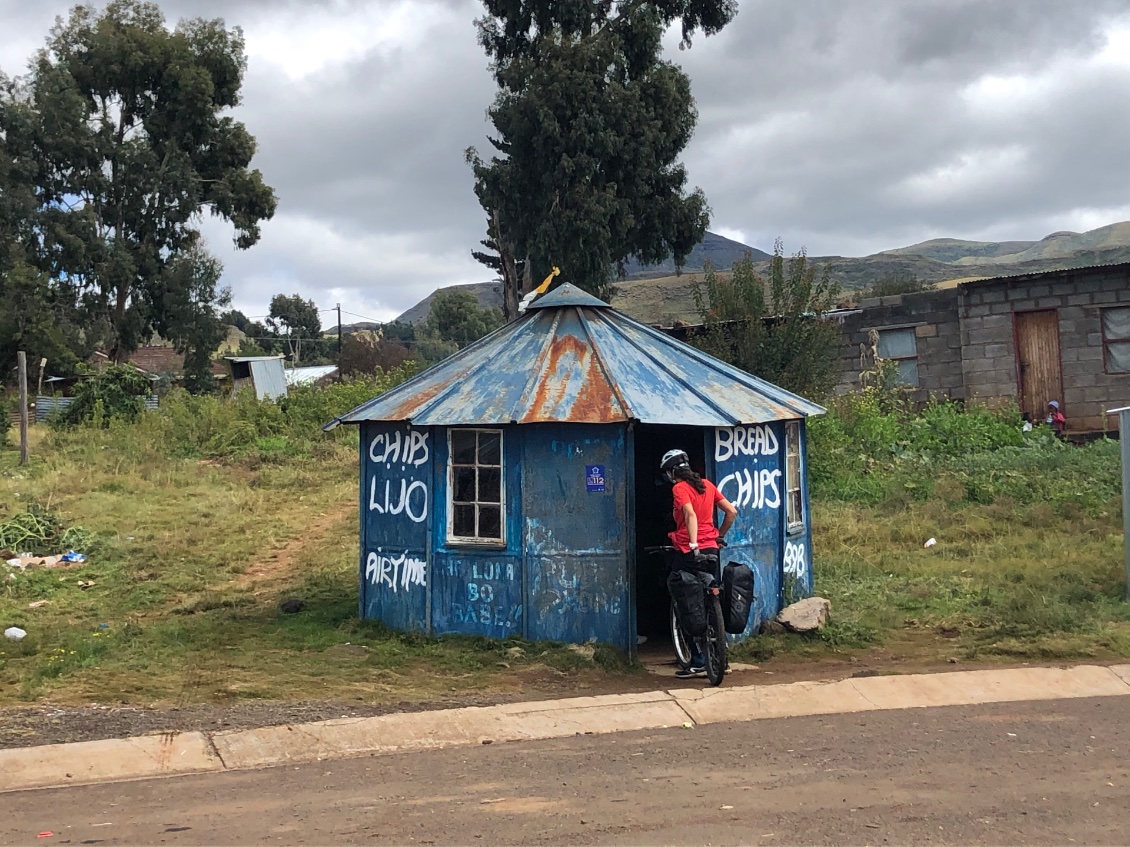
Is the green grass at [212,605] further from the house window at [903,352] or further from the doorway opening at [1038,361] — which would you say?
the doorway opening at [1038,361]

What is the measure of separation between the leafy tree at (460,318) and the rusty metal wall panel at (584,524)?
5954 cm

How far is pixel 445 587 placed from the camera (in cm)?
929

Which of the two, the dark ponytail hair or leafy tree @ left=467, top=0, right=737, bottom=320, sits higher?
leafy tree @ left=467, top=0, right=737, bottom=320

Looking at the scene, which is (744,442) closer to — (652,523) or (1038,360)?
(652,523)

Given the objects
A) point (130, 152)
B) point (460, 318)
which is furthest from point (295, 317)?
point (130, 152)

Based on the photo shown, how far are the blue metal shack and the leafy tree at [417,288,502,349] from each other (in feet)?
192

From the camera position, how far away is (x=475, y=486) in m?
9.23

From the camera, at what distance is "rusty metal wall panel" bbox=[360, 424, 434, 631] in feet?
30.9

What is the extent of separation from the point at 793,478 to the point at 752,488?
3.40 feet

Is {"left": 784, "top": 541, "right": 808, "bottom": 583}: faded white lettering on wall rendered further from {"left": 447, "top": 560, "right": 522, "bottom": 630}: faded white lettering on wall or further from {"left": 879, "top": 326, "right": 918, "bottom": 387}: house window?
{"left": 879, "top": 326, "right": 918, "bottom": 387}: house window

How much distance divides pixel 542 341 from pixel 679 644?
3.12 m

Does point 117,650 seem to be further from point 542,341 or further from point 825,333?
point 825,333

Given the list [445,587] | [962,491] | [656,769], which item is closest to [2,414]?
[445,587]

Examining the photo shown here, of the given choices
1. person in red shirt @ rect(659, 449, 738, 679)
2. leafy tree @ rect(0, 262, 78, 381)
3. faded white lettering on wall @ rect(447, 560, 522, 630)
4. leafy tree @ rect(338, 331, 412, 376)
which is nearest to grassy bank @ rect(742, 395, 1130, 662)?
person in red shirt @ rect(659, 449, 738, 679)
